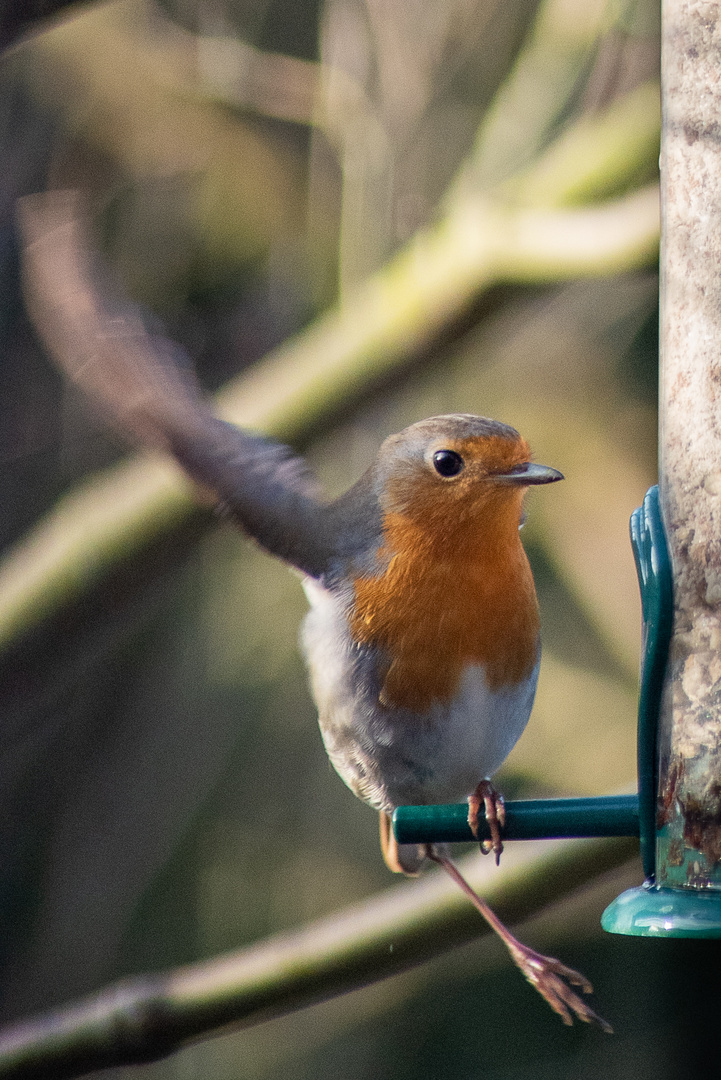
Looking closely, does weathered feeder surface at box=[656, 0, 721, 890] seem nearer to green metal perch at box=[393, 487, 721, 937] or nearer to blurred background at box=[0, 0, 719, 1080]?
green metal perch at box=[393, 487, 721, 937]

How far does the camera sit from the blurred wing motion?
3039mm

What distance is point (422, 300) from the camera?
12.4 feet

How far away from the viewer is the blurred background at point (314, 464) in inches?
188

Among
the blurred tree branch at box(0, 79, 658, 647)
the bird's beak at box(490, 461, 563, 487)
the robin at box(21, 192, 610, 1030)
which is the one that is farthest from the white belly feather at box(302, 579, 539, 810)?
the blurred tree branch at box(0, 79, 658, 647)

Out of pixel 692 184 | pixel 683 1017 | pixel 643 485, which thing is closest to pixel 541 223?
pixel 692 184

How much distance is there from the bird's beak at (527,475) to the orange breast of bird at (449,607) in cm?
5

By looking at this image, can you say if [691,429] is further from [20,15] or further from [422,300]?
[20,15]

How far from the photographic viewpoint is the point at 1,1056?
2953mm

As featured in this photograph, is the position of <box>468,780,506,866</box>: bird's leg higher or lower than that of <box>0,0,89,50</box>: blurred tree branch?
lower

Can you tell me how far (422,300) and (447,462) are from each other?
3.45 ft

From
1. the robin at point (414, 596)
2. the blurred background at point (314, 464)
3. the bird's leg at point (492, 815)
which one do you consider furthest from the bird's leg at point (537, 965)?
the blurred background at point (314, 464)

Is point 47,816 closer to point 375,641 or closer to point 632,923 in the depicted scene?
point 375,641

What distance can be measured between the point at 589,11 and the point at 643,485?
5.66ft

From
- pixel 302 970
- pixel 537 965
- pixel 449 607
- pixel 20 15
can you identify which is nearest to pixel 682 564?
pixel 449 607
